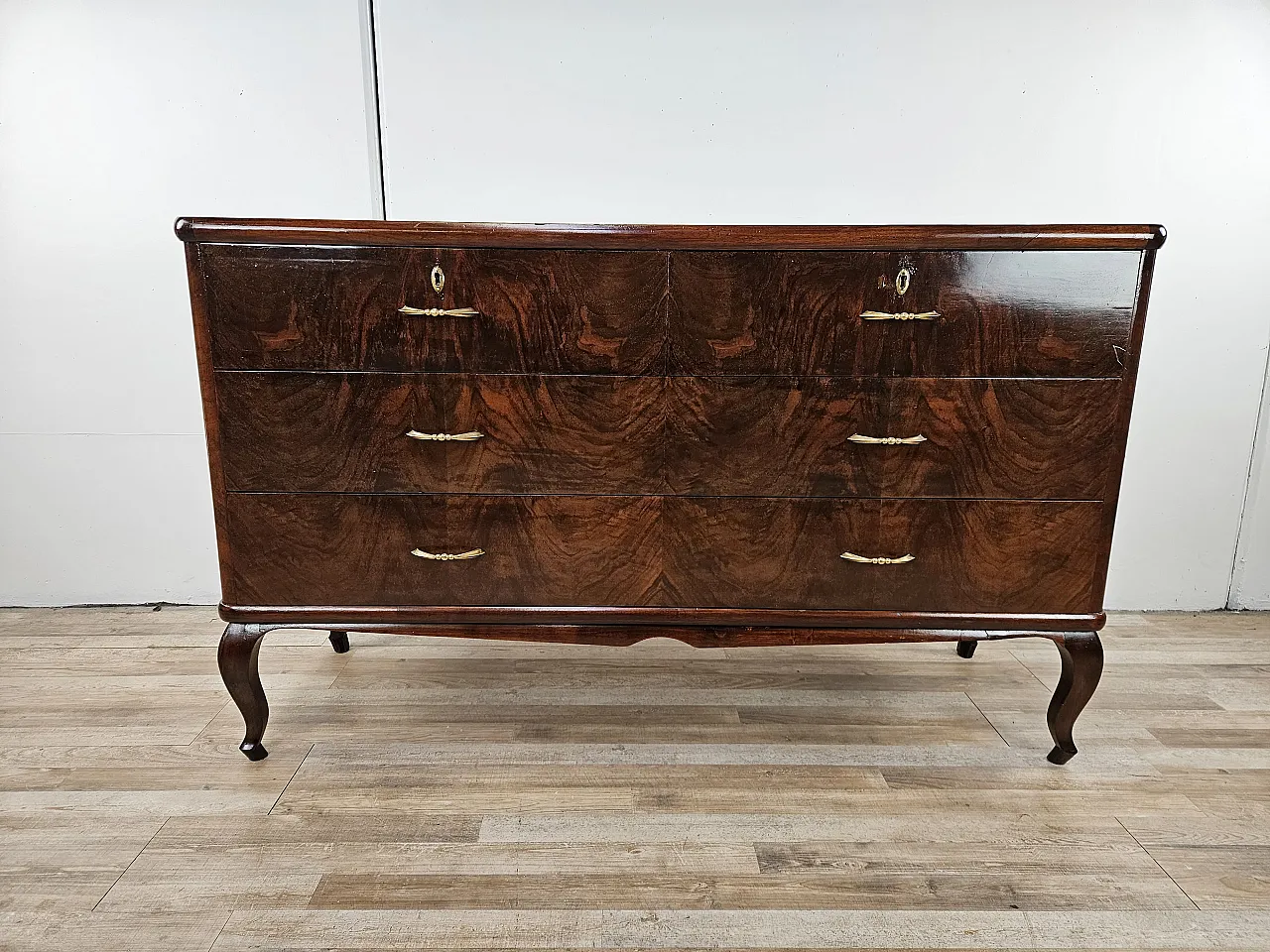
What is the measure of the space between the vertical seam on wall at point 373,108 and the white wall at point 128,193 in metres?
0.02

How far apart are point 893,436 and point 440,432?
0.83 m

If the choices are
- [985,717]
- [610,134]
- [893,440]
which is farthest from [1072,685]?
[610,134]

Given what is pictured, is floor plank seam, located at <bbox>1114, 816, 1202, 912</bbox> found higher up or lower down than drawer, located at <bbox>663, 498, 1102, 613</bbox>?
lower down

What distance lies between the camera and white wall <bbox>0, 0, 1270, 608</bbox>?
212 centimetres

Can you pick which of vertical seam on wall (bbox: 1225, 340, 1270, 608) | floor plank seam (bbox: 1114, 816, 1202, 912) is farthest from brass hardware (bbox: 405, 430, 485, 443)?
vertical seam on wall (bbox: 1225, 340, 1270, 608)

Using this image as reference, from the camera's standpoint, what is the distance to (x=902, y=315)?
4.58ft

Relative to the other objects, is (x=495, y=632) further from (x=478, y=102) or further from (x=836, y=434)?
(x=478, y=102)

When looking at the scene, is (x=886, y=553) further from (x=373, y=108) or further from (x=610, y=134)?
(x=373, y=108)

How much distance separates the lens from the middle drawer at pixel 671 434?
56.4 inches

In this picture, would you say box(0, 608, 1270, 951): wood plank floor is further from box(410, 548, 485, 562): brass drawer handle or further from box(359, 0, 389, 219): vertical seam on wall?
box(359, 0, 389, 219): vertical seam on wall

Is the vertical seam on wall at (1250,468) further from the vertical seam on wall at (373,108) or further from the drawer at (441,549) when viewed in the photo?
the vertical seam on wall at (373,108)

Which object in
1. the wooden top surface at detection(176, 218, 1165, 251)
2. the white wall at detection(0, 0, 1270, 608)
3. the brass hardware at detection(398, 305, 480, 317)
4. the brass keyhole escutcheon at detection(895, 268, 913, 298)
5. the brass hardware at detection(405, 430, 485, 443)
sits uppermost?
the white wall at detection(0, 0, 1270, 608)

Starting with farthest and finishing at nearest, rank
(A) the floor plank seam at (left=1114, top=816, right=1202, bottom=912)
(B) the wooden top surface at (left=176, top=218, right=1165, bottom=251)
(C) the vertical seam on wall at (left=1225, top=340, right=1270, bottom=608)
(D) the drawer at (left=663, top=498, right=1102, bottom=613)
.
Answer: (C) the vertical seam on wall at (left=1225, top=340, right=1270, bottom=608) → (D) the drawer at (left=663, top=498, right=1102, bottom=613) → (B) the wooden top surface at (left=176, top=218, right=1165, bottom=251) → (A) the floor plank seam at (left=1114, top=816, right=1202, bottom=912)

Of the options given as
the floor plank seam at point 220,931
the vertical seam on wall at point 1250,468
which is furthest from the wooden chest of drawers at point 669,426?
the vertical seam on wall at point 1250,468
